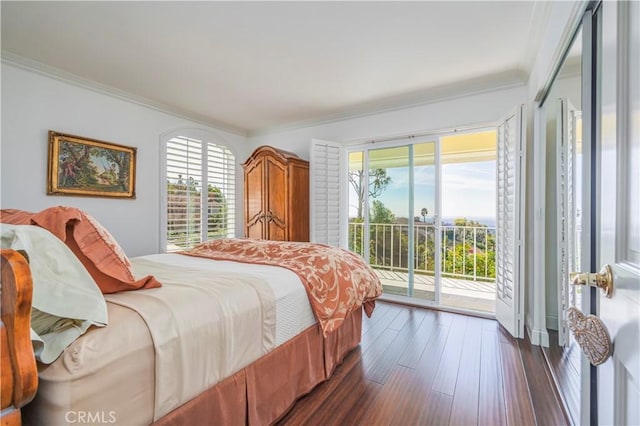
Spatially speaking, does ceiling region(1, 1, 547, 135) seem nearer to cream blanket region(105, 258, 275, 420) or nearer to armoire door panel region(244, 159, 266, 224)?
armoire door panel region(244, 159, 266, 224)

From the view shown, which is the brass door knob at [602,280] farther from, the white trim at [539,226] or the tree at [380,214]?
the tree at [380,214]

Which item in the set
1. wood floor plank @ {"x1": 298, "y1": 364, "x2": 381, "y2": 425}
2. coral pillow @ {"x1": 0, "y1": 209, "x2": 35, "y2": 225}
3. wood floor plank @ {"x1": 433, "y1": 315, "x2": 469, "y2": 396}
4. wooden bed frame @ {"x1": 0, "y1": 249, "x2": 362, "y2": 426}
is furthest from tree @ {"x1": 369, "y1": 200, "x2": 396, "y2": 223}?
coral pillow @ {"x1": 0, "y1": 209, "x2": 35, "y2": 225}

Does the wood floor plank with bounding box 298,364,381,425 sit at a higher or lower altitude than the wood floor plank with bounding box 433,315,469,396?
lower

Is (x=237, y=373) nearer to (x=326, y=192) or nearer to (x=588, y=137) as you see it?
(x=588, y=137)

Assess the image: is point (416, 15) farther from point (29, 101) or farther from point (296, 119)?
point (29, 101)

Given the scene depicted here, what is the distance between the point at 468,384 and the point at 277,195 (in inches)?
112

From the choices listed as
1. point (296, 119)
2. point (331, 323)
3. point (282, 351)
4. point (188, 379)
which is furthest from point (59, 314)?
point (296, 119)

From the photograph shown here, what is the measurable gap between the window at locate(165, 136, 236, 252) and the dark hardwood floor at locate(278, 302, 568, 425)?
9.03ft

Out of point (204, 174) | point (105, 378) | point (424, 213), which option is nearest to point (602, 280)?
point (105, 378)

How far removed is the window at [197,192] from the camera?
371 centimetres

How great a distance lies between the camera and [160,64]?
2.59 metres

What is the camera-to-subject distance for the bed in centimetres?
82

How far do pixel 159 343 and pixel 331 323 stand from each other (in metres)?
1.07

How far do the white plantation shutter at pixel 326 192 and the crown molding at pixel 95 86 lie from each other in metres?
1.74
